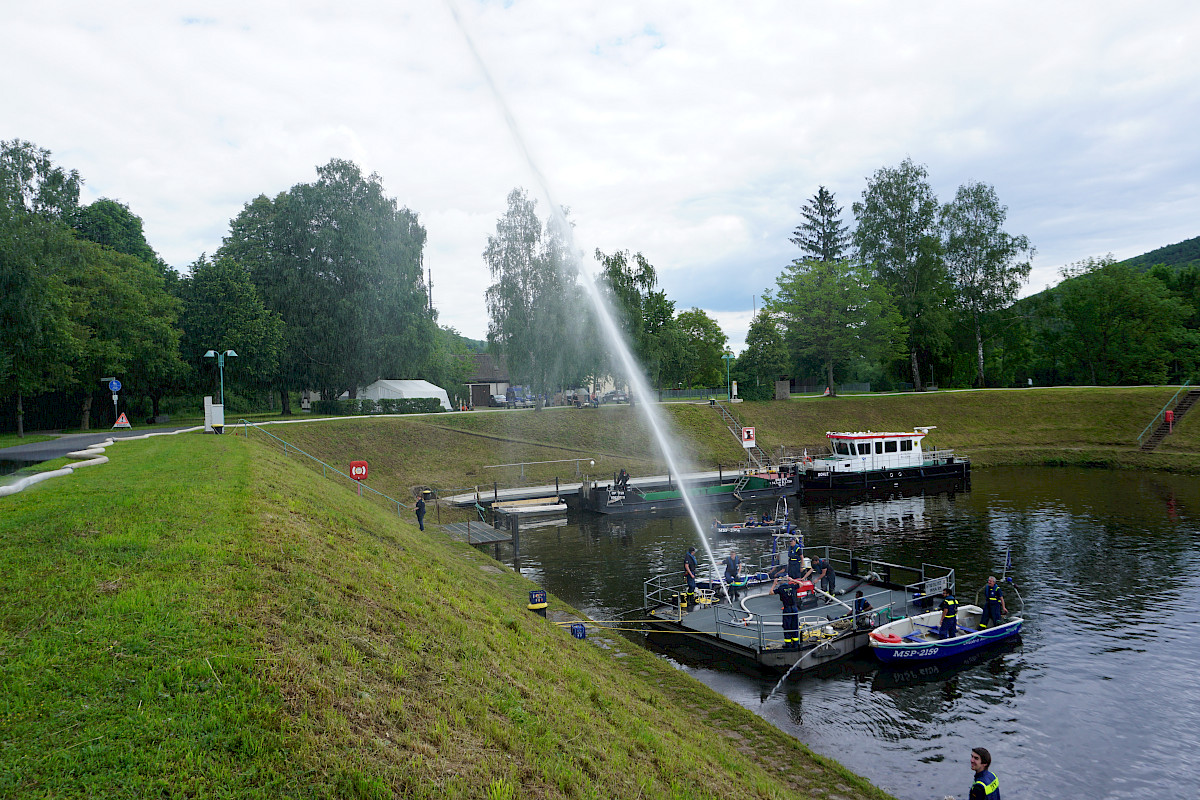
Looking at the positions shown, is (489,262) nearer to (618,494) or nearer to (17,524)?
(618,494)

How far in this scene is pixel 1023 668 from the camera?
1877 cm

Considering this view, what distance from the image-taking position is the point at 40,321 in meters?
39.4

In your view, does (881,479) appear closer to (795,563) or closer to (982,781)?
(795,563)

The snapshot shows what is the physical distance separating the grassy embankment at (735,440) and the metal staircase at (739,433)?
41.3 inches

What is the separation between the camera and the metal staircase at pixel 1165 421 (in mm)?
57688

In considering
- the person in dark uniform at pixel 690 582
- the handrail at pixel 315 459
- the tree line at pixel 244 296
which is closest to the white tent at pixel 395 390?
the tree line at pixel 244 296

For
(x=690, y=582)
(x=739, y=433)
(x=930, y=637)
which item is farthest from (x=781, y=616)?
(x=739, y=433)

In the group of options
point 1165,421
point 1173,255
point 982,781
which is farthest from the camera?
point 1173,255

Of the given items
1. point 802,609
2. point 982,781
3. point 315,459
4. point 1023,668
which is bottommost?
point 1023,668

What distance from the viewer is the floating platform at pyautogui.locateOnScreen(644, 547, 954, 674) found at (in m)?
19.2

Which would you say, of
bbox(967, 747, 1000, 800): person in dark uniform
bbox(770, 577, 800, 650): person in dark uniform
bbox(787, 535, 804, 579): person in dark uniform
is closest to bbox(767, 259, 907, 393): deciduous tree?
bbox(787, 535, 804, 579): person in dark uniform

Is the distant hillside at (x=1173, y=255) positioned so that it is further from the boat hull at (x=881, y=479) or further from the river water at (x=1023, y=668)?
the river water at (x=1023, y=668)

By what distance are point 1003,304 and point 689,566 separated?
72898 mm

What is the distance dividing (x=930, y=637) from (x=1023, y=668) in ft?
7.95
